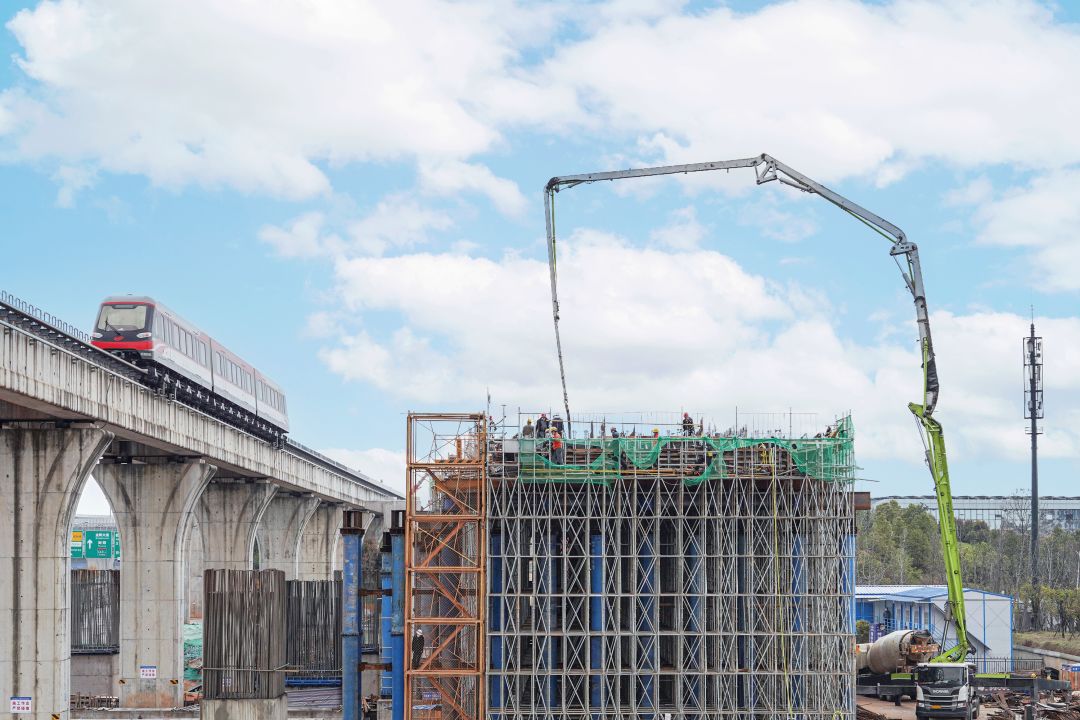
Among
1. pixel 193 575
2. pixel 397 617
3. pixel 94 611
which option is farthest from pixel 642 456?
pixel 193 575

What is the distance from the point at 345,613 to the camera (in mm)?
42500

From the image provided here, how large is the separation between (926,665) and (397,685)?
63.1 feet

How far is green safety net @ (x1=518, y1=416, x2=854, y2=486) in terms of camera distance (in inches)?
1533

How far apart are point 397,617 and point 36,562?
42.3 ft

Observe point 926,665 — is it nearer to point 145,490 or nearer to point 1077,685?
point 1077,685

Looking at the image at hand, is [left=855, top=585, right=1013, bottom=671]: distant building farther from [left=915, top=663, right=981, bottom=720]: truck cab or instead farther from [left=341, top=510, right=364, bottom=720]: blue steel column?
[left=341, top=510, right=364, bottom=720]: blue steel column

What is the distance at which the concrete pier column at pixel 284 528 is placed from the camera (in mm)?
94188

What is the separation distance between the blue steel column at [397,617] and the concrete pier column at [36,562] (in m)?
11.2

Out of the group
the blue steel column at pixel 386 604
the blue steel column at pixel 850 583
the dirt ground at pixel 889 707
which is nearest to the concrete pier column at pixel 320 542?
the dirt ground at pixel 889 707

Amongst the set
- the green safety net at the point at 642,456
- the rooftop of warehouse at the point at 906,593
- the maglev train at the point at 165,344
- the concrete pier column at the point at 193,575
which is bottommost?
the concrete pier column at the point at 193,575

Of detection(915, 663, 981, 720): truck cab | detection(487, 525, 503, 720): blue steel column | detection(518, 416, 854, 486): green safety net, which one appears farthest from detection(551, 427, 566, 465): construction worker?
detection(915, 663, 981, 720): truck cab

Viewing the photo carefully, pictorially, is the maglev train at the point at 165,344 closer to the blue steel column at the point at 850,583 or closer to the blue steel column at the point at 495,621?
the blue steel column at the point at 495,621

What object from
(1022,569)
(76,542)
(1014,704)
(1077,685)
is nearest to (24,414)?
(1014,704)

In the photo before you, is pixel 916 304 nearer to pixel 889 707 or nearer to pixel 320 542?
pixel 889 707
